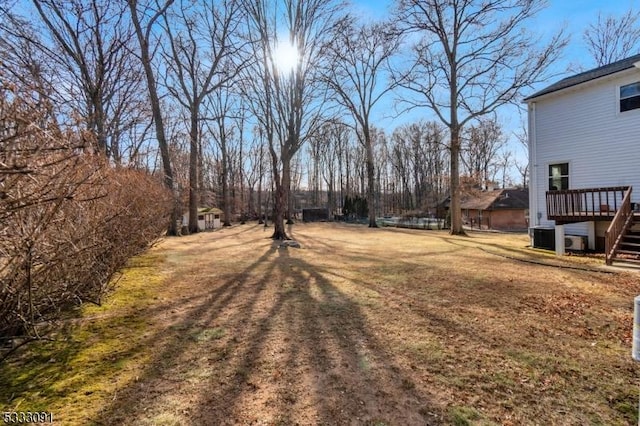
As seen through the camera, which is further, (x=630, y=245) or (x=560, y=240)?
(x=560, y=240)

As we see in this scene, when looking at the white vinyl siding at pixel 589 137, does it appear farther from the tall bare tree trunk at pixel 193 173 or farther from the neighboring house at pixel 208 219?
the neighboring house at pixel 208 219

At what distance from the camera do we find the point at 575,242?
36.9 feet

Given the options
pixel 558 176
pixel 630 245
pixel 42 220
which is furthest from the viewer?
pixel 558 176

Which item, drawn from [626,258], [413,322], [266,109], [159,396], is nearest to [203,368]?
[159,396]

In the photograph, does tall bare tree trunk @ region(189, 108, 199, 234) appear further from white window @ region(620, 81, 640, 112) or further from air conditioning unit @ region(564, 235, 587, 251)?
white window @ region(620, 81, 640, 112)

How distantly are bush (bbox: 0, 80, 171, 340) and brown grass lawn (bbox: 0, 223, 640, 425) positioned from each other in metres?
0.48

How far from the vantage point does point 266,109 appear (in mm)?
14883

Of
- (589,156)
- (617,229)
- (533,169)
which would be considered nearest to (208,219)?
(533,169)

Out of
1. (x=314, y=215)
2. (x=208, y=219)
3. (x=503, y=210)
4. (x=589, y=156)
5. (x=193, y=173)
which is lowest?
(x=208, y=219)

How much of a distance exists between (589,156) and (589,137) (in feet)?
2.31

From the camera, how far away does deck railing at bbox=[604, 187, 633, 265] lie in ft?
28.5

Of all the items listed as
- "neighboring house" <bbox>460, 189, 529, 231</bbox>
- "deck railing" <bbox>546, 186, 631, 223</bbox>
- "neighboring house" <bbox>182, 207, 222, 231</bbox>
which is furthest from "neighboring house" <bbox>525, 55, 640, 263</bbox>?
"neighboring house" <bbox>182, 207, 222, 231</bbox>

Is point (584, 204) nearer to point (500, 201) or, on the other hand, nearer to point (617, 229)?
point (617, 229)

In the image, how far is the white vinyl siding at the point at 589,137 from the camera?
11.1 m
